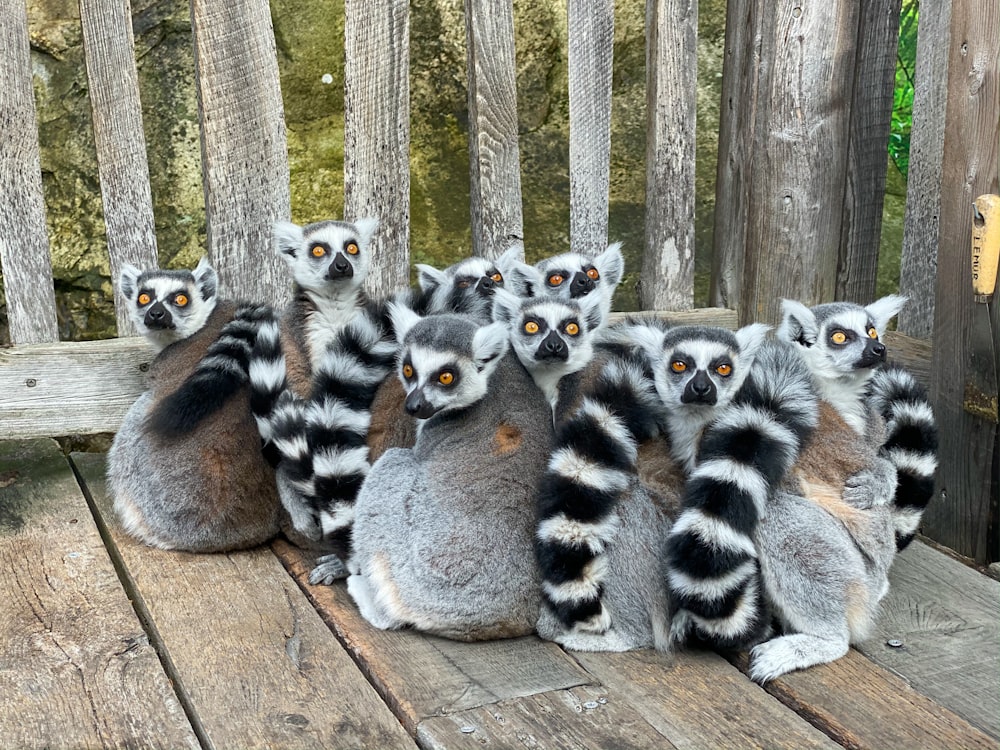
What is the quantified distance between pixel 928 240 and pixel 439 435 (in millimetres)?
2051

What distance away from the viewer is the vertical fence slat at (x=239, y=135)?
144 inches

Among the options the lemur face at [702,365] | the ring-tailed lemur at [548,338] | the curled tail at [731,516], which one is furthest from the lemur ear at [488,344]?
the curled tail at [731,516]

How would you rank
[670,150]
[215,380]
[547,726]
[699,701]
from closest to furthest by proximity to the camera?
[547,726]
[699,701]
[215,380]
[670,150]

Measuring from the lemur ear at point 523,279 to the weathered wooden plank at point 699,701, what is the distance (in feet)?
5.53

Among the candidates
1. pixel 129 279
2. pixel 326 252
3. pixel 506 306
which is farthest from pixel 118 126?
pixel 506 306

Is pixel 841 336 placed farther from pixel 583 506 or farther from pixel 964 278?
pixel 583 506

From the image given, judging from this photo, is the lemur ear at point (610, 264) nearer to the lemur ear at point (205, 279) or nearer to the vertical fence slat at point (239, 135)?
the vertical fence slat at point (239, 135)

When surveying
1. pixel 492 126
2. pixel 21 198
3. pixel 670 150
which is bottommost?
pixel 21 198

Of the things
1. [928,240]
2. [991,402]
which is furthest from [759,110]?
[991,402]

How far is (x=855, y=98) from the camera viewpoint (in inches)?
155

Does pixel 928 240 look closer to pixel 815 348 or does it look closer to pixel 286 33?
pixel 815 348

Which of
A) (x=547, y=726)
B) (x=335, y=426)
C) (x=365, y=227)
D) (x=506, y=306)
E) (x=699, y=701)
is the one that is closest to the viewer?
(x=547, y=726)

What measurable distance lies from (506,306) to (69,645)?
1708 mm

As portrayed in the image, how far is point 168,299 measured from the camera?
12.2 feet
